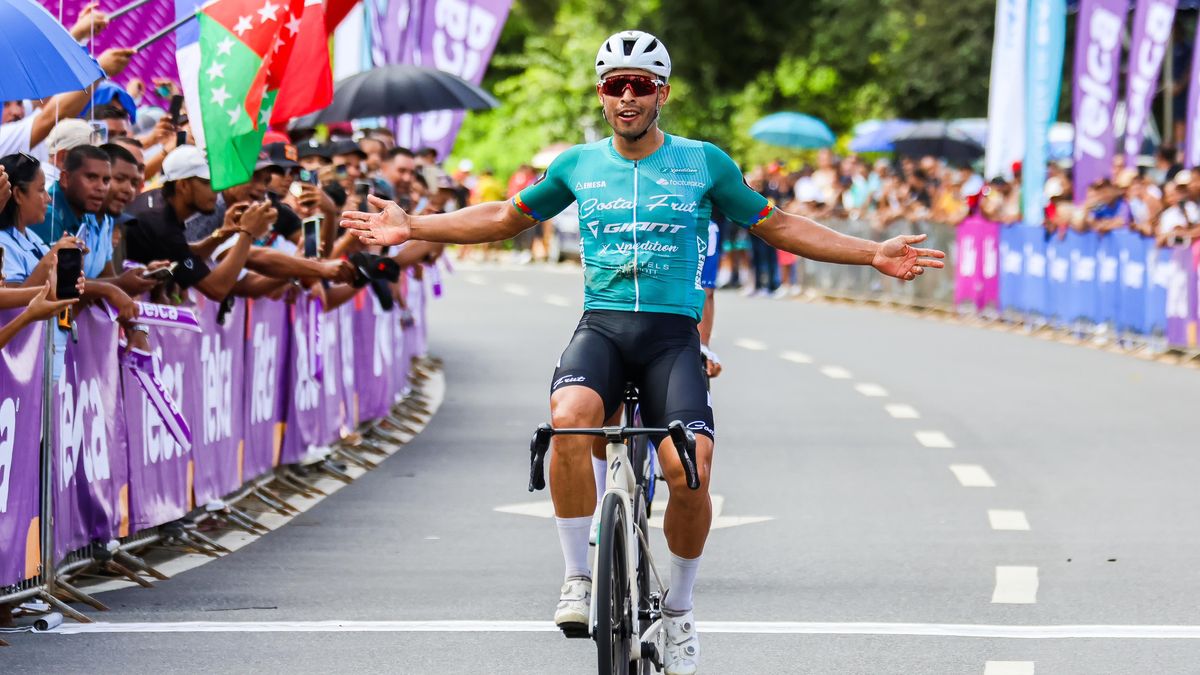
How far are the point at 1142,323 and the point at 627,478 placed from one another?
17.2m

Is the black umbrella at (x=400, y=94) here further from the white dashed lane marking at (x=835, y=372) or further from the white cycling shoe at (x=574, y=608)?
the white cycling shoe at (x=574, y=608)

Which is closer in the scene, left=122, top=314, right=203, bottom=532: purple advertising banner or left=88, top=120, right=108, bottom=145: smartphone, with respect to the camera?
left=122, top=314, right=203, bottom=532: purple advertising banner

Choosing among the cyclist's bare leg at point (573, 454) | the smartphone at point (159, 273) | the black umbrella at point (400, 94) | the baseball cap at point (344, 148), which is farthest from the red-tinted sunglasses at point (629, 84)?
the black umbrella at point (400, 94)

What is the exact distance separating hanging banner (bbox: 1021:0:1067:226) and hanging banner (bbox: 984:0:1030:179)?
77 cm

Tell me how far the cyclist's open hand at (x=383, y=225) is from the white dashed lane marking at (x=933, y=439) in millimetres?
8151

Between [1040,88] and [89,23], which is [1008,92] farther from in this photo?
[89,23]

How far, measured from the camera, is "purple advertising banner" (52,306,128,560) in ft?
30.3

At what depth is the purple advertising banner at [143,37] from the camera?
52.2 feet

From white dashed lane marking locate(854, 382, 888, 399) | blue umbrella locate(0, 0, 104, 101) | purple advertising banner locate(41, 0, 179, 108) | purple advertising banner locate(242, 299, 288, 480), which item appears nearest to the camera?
blue umbrella locate(0, 0, 104, 101)

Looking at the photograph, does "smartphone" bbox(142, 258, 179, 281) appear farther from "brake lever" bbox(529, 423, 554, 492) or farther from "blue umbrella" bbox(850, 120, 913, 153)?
"blue umbrella" bbox(850, 120, 913, 153)

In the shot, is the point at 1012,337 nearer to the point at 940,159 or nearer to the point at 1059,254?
the point at 1059,254

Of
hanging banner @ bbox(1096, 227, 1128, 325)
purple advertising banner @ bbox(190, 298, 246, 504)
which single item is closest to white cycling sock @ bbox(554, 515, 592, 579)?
purple advertising banner @ bbox(190, 298, 246, 504)

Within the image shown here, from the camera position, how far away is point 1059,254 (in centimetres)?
2594

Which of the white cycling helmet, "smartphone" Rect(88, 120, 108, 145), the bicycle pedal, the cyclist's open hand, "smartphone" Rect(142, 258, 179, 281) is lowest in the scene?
the bicycle pedal
